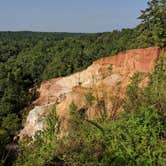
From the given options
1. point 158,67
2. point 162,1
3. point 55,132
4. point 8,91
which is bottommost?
point 8,91

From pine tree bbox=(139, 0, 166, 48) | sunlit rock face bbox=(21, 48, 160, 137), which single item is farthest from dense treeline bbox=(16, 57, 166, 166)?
pine tree bbox=(139, 0, 166, 48)

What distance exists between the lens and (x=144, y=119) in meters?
9.08

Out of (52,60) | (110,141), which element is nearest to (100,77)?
(110,141)

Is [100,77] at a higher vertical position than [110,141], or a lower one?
higher

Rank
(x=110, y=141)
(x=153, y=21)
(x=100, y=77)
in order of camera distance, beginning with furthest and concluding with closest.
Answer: (x=153, y=21)
(x=100, y=77)
(x=110, y=141)

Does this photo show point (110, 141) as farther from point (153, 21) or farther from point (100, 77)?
point (153, 21)

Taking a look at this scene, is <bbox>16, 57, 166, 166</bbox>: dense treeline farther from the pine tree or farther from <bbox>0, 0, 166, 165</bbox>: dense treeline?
the pine tree

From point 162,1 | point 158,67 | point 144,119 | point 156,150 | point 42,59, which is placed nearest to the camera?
point 156,150

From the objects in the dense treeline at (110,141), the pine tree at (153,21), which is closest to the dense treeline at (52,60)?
the pine tree at (153,21)

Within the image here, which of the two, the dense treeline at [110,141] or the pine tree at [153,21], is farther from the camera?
the pine tree at [153,21]

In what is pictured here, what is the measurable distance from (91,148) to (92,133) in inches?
14.5

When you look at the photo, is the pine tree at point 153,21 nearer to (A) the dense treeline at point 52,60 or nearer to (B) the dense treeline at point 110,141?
(A) the dense treeline at point 52,60

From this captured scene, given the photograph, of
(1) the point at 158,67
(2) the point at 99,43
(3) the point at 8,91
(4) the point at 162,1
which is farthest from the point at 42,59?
(1) the point at 158,67

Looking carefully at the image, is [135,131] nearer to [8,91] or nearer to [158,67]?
[158,67]
